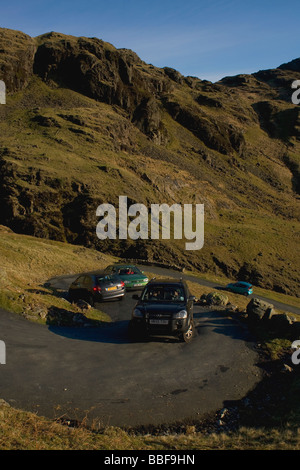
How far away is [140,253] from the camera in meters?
46.4

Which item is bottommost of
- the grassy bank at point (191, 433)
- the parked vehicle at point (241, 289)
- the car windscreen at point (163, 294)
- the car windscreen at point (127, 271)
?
the parked vehicle at point (241, 289)

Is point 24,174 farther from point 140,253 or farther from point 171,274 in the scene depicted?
point 171,274

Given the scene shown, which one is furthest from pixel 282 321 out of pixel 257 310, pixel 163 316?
pixel 163 316

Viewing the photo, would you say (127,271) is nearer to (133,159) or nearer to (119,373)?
(119,373)

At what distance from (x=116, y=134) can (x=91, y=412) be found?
75.7 metres

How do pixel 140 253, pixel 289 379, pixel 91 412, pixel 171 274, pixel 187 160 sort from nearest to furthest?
pixel 91 412 < pixel 289 379 < pixel 171 274 < pixel 140 253 < pixel 187 160

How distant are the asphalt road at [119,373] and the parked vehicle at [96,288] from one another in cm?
437

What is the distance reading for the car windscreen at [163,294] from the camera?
12.1 meters

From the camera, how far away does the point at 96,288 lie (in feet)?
57.6

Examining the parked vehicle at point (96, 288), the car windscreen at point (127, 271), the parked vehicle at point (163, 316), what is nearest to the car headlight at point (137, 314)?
the parked vehicle at point (163, 316)

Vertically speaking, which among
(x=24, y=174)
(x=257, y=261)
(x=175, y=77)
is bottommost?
(x=257, y=261)

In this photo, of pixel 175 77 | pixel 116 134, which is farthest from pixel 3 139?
pixel 175 77

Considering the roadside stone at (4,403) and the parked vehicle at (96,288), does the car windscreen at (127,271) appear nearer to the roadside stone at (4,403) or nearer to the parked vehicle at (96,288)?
the parked vehicle at (96,288)

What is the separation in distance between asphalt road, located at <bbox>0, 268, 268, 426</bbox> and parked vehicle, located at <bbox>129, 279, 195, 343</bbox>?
439mm
